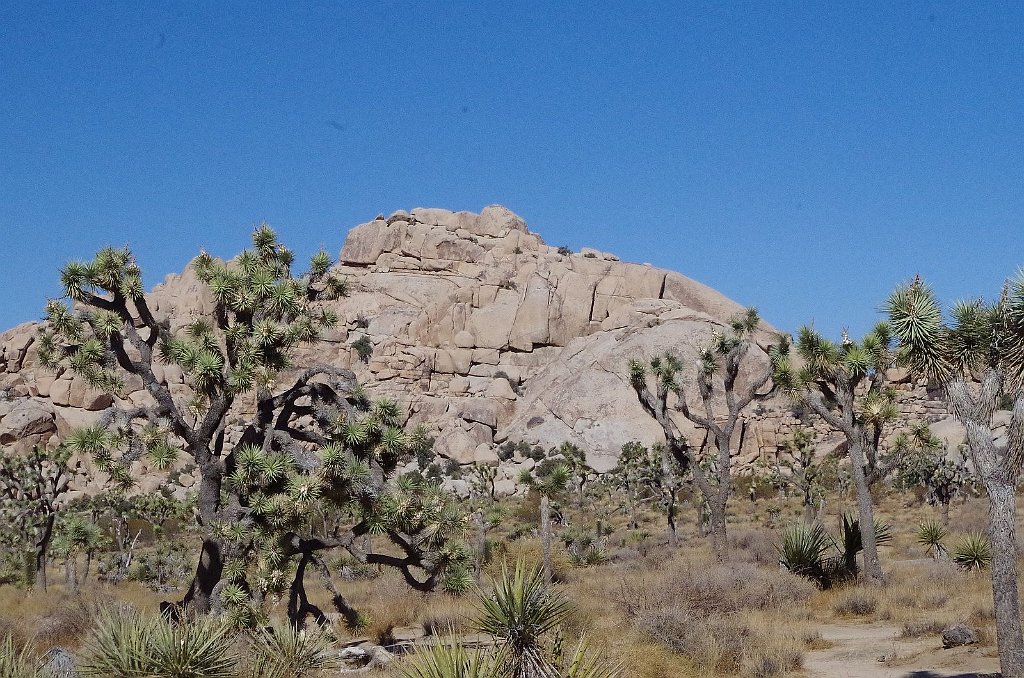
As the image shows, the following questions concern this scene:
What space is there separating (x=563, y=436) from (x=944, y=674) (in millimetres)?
48401

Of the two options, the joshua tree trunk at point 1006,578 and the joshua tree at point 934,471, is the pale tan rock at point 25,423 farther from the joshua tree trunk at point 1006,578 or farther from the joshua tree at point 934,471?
the joshua tree trunk at point 1006,578

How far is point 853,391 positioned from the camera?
58.7ft

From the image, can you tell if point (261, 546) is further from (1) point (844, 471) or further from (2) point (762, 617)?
(1) point (844, 471)

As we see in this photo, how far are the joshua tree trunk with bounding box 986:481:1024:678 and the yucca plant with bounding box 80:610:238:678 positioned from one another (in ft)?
24.6

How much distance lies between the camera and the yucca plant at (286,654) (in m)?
7.35

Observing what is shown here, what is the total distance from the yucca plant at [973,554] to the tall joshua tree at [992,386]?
9.81 meters

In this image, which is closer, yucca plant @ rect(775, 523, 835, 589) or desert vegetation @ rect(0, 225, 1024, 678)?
desert vegetation @ rect(0, 225, 1024, 678)

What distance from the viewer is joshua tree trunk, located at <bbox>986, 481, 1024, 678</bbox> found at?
8969 millimetres

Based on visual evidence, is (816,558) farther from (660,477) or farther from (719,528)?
(660,477)

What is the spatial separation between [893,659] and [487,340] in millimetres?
59447

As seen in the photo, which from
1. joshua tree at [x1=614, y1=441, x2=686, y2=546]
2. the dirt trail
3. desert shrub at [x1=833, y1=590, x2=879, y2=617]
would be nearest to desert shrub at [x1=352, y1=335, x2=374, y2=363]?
joshua tree at [x1=614, y1=441, x2=686, y2=546]

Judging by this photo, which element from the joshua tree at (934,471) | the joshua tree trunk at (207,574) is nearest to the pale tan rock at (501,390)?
the joshua tree at (934,471)

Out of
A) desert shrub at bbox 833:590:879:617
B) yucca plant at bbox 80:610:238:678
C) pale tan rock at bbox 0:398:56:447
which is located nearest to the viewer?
yucca plant at bbox 80:610:238:678

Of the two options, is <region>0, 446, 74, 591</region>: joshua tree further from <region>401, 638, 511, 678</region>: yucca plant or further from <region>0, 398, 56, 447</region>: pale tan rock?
<region>0, 398, 56, 447</region>: pale tan rock
